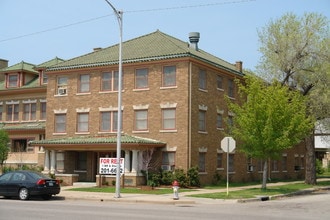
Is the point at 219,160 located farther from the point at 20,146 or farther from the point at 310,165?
the point at 20,146

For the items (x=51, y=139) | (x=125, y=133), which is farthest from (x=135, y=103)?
(x=51, y=139)

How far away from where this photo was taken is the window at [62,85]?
3997 centimetres

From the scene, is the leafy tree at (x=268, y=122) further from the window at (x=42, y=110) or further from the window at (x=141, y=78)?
the window at (x=42, y=110)

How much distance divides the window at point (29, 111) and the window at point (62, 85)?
6.77 metres

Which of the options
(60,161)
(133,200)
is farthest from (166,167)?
(133,200)

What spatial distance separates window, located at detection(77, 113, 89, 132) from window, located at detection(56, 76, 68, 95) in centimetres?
250

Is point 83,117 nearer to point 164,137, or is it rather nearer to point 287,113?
point 164,137

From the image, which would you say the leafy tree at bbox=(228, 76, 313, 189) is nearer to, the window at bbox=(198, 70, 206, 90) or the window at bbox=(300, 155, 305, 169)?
the window at bbox=(198, 70, 206, 90)

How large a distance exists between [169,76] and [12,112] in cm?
1906

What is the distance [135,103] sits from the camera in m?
36.4

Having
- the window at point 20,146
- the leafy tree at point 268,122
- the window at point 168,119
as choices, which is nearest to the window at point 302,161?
the window at point 168,119

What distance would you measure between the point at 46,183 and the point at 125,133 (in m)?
12.6

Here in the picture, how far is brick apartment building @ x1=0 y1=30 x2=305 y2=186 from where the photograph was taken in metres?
34.4

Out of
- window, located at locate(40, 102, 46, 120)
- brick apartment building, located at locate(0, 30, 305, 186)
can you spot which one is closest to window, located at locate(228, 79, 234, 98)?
brick apartment building, located at locate(0, 30, 305, 186)
